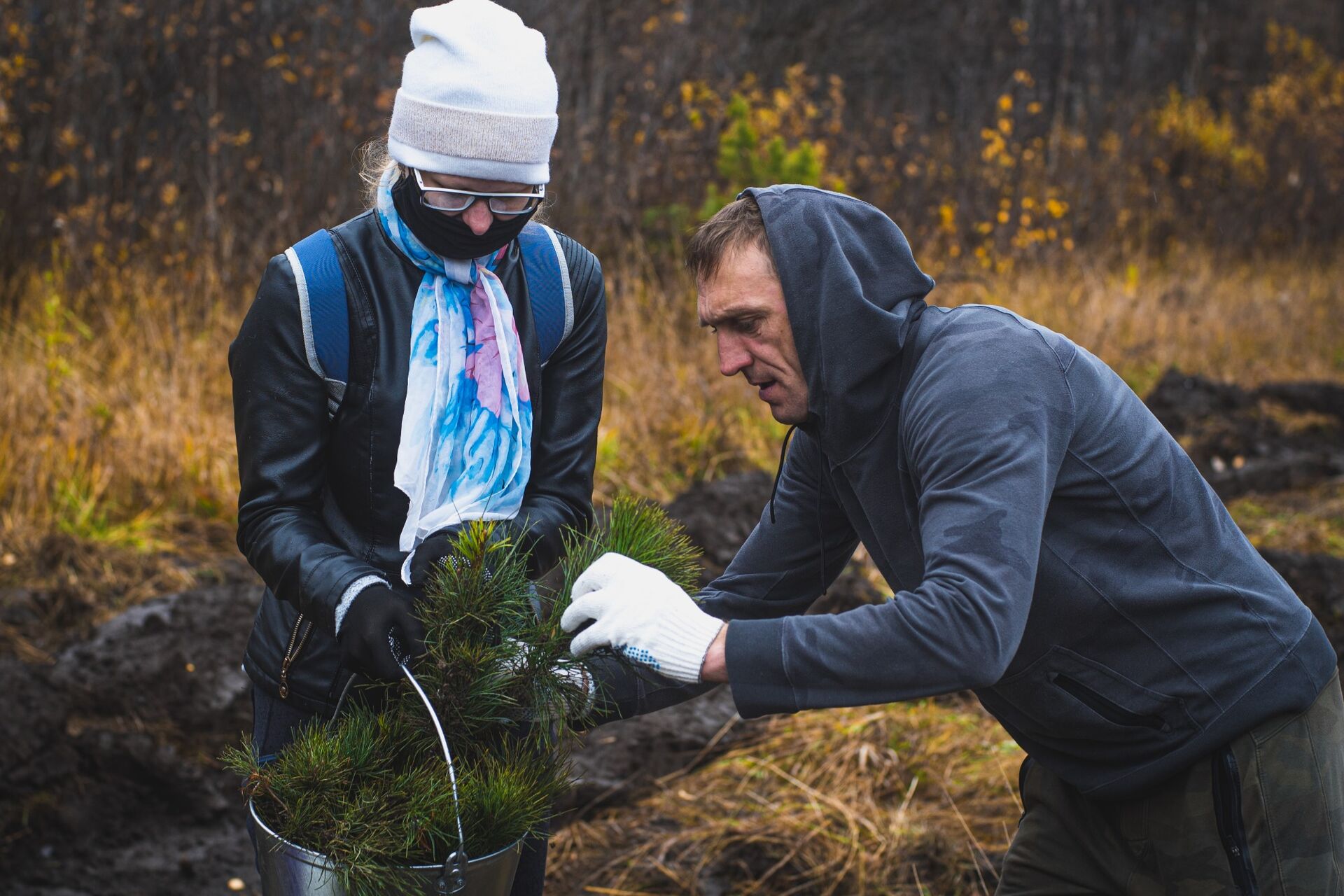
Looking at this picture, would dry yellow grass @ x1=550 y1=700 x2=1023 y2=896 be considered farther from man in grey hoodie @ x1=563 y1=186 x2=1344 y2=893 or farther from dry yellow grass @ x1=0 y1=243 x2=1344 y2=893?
man in grey hoodie @ x1=563 y1=186 x2=1344 y2=893

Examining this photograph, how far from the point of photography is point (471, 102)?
6.60ft

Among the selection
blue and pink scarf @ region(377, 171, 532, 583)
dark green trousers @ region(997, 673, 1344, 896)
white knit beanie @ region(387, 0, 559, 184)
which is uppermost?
white knit beanie @ region(387, 0, 559, 184)

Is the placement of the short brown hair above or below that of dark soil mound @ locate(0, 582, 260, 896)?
above

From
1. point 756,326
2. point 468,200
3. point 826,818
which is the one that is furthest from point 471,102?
point 826,818

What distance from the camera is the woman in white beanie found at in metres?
1.95

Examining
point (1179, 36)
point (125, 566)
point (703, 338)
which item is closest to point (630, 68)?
point (703, 338)

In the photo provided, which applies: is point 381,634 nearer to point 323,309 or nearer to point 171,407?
point 323,309

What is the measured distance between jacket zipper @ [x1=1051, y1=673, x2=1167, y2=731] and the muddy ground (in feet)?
5.92

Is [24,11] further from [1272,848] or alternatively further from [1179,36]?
[1179,36]

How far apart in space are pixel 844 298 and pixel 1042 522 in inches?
17.9

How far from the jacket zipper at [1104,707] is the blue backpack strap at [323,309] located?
130 cm

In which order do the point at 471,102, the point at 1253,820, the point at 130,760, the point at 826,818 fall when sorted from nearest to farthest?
the point at 1253,820, the point at 471,102, the point at 826,818, the point at 130,760

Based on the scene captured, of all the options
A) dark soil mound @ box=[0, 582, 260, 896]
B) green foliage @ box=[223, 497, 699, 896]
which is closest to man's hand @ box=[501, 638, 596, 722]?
green foliage @ box=[223, 497, 699, 896]

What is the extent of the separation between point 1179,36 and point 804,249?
19318mm
